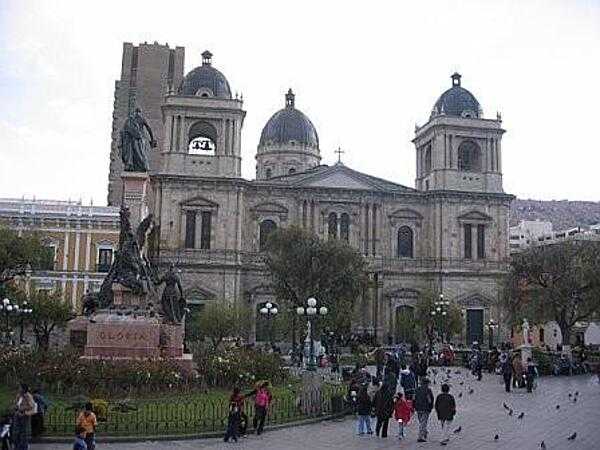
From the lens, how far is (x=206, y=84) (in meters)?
56.0

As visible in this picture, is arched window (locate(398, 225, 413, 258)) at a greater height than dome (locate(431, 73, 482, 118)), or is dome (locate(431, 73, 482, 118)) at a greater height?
dome (locate(431, 73, 482, 118))

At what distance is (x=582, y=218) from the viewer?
183 metres

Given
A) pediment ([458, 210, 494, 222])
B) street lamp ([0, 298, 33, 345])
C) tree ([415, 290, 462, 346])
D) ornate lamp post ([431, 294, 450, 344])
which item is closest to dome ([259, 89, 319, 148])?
pediment ([458, 210, 494, 222])

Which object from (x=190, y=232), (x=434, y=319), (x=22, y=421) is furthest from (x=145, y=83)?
(x=22, y=421)

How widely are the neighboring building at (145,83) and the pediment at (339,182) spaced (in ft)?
65.2

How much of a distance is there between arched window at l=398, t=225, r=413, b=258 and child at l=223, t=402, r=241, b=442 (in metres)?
43.5

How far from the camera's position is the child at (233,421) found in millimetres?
15195

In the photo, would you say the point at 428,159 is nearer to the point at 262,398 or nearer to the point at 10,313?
the point at 10,313

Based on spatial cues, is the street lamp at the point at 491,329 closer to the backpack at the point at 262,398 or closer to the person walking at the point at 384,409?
the person walking at the point at 384,409

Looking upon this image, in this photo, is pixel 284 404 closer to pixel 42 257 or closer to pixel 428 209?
pixel 42 257

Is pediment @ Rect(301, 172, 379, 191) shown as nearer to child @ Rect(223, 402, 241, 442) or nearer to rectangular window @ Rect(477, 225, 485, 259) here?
rectangular window @ Rect(477, 225, 485, 259)

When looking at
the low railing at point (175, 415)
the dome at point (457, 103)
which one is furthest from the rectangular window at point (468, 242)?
the low railing at point (175, 415)

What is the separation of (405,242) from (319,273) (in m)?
16.5

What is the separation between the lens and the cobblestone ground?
1511cm
